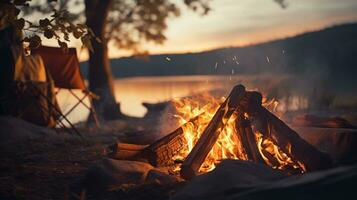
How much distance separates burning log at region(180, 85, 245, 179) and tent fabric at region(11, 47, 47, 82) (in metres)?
9.17

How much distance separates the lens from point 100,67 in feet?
73.6

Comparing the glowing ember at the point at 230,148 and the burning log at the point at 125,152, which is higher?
the glowing ember at the point at 230,148

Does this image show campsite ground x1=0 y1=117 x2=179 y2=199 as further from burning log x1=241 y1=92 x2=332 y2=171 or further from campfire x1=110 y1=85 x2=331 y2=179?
burning log x1=241 y1=92 x2=332 y2=171

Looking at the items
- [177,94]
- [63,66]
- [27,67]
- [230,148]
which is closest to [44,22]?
[230,148]

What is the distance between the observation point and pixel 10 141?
1190 centimetres

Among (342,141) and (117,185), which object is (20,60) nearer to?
(117,185)

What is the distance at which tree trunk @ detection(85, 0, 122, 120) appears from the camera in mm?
21703

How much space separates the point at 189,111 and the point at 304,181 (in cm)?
452

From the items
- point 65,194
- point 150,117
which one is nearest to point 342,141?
point 65,194

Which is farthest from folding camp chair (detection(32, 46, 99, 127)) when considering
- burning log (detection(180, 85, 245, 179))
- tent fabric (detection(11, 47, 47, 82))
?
burning log (detection(180, 85, 245, 179))

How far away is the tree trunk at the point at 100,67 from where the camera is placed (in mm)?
21703

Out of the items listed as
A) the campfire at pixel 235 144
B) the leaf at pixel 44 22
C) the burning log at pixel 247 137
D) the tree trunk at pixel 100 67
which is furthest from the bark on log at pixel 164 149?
the tree trunk at pixel 100 67

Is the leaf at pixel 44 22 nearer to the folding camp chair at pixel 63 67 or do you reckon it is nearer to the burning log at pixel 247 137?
the burning log at pixel 247 137

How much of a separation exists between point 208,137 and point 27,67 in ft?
32.1
